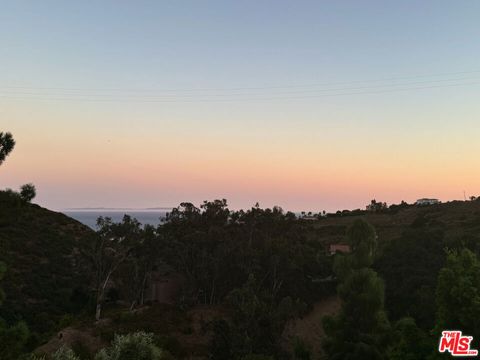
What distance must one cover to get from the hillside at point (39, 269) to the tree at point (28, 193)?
0.45 meters

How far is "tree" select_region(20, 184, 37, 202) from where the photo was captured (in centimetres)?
2136

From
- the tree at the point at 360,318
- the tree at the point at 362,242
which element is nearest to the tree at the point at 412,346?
the tree at the point at 360,318

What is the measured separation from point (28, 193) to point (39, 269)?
22427 millimetres

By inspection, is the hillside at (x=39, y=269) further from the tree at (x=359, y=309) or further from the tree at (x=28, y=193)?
the tree at (x=359, y=309)

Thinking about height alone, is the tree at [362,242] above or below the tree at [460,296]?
above

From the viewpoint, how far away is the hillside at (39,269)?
1190 inches

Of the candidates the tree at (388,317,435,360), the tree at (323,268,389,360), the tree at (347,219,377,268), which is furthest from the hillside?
the tree at (388,317,435,360)

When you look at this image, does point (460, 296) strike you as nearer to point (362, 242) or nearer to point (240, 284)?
point (362, 242)

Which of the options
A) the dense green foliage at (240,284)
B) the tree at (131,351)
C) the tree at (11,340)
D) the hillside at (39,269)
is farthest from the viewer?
the hillside at (39,269)

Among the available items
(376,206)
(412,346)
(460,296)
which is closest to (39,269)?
(412,346)

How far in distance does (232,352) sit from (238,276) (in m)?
11.7

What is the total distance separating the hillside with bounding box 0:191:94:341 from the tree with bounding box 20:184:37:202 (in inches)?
17.6

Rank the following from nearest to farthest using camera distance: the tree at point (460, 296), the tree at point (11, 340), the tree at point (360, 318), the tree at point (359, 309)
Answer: the tree at point (11, 340)
the tree at point (460, 296)
the tree at point (359, 309)
the tree at point (360, 318)

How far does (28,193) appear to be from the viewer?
21.4 metres
